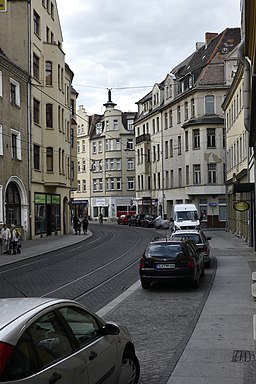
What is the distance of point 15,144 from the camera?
38062 millimetres

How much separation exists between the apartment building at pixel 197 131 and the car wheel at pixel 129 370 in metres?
52.0

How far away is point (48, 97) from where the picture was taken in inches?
1756

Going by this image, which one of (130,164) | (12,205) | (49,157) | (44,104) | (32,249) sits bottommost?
(32,249)

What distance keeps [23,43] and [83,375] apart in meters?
38.3

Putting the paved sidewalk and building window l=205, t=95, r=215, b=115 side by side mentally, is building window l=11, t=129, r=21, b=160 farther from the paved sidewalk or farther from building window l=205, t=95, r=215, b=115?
building window l=205, t=95, r=215, b=115

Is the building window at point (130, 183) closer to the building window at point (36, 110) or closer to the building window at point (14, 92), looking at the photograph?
the building window at point (36, 110)

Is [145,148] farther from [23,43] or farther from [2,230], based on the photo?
[2,230]

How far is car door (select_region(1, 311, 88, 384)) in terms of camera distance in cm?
424

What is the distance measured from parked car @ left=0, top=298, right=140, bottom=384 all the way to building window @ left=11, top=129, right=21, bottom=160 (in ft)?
106

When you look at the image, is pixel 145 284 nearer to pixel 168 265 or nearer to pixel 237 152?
pixel 168 265

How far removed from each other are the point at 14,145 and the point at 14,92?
3.58 meters

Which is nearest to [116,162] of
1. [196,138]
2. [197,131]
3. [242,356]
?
[196,138]

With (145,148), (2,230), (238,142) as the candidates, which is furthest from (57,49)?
(145,148)

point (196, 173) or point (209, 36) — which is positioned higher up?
point (209, 36)
